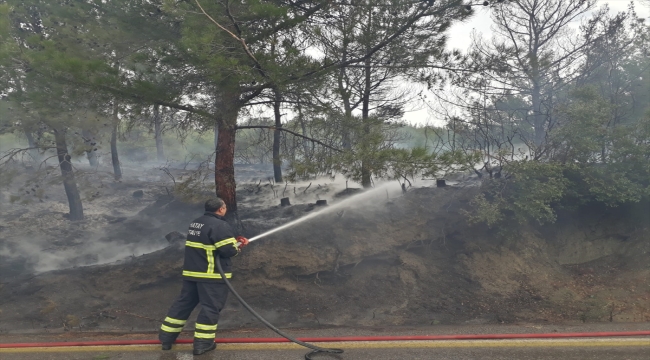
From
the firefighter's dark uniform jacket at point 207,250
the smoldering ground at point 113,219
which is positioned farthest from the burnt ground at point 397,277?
the firefighter's dark uniform jacket at point 207,250

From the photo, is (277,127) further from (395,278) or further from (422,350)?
(422,350)

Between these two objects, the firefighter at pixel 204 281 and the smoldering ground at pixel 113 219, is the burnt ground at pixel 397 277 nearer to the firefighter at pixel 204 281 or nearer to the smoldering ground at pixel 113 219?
the smoldering ground at pixel 113 219

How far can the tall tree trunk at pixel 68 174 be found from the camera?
10.3 metres

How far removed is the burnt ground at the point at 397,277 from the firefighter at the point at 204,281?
139 centimetres

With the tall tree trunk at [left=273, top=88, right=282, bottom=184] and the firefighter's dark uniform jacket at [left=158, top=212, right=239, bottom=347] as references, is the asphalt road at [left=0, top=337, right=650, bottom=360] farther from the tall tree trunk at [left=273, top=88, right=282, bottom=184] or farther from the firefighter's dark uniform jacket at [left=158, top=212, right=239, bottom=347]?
the tall tree trunk at [left=273, top=88, right=282, bottom=184]

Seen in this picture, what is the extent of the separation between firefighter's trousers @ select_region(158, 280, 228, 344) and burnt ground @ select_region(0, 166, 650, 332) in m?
1.36

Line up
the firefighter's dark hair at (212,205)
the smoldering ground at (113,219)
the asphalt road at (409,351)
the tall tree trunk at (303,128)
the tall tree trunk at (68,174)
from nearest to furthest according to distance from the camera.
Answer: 1. the asphalt road at (409,351)
2. the firefighter's dark hair at (212,205)
3. the tall tree trunk at (303,128)
4. the smoldering ground at (113,219)
5. the tall tree trunk at (68,174)

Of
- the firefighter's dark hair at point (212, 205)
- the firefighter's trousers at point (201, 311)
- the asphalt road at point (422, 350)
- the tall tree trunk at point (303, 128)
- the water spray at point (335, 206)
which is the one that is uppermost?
the tall tree trunk at point (303, 128)

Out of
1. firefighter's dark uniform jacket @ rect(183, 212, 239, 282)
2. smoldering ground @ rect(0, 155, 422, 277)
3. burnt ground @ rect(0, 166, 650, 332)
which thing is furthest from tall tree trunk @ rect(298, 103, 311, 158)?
firefighter's dark uniform jacket @ rect(183, 212, 239, 282)

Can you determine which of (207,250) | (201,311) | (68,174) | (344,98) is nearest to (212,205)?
(207,250)

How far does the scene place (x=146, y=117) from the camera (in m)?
7.34

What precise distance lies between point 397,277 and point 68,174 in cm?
854

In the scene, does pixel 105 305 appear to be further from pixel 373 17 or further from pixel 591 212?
pixel 591 212

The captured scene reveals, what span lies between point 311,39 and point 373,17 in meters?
1.08
